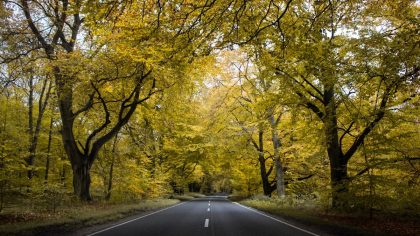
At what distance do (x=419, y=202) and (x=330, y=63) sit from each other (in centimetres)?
590

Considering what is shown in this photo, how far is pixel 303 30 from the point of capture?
28.3ft

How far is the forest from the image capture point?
930 cm

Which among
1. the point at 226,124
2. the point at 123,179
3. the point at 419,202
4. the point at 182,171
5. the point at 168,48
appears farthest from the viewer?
the point at 182,171

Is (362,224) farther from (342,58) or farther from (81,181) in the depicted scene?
(81,181)

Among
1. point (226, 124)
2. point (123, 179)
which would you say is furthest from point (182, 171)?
point (123, 179)

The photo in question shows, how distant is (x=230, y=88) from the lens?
2333 centimetres

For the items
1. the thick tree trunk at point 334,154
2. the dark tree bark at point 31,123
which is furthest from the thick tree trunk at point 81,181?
the thick tree trunk at point 334,154

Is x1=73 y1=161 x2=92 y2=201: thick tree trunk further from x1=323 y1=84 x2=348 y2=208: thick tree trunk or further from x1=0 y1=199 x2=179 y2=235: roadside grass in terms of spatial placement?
x1=323 y1=84 x2=348 y2=208: thick tree trunk

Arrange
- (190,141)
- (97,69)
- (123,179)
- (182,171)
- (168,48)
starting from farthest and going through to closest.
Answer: (182,171) → (190,141) → (123,179) → (97,69) → (168,48)

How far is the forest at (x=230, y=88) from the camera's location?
930 cm

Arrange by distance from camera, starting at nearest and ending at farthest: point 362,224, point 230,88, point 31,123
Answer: point 362,224
point 230,88
point 31,123

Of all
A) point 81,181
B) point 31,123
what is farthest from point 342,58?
point 31,123

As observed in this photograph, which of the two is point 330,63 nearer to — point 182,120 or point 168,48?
point 168,48

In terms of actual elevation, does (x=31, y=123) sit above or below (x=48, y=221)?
above
